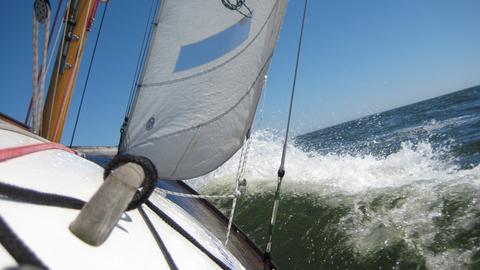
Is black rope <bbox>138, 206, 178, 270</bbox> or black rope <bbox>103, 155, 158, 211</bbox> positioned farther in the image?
black rope <bbox>138, 206, 178, 270</bbox>

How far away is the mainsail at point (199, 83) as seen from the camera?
8.84 feet

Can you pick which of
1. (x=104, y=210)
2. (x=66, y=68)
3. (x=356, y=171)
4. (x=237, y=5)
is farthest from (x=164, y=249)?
(x=356, y=171)

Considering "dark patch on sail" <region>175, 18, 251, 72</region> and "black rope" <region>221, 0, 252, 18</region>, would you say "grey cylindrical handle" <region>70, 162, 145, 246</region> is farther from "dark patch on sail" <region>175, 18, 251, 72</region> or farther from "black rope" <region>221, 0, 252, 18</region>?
"black rope" <region>221, 0, 252, 18</region>

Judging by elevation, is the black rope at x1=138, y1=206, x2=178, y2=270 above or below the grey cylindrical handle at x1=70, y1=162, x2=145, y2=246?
below

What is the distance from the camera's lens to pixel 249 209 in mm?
5418

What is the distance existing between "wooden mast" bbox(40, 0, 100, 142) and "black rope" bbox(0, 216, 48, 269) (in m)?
2.04

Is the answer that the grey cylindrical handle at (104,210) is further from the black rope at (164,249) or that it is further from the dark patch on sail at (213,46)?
the dark patch on sail at (213,46)

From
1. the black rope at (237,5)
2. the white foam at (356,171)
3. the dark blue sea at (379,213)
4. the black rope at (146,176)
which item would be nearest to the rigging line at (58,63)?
the black rope at (237,5)

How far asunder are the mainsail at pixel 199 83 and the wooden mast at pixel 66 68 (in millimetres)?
538

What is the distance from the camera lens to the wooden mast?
2.40 meters

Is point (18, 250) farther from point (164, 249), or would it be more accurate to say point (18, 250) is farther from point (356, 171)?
point (356, 171)

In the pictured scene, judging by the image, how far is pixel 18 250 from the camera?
0.60 m

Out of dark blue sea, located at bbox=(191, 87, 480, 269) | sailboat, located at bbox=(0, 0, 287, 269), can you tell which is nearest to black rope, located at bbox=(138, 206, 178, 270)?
sailboat, located at bbox=(0, 0, 287, 269)

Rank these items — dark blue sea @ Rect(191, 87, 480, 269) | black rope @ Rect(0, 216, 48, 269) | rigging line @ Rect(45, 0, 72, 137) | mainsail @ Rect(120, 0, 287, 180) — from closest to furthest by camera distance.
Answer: black rope @ Rect(0, 216, 48, 269)
rigging line @ Rect(45, 0, 72, 137)
mainsail @ Rect(120, 0, 287, 180)
dark blue sea @ Rect(191, 87, 480, 269)
